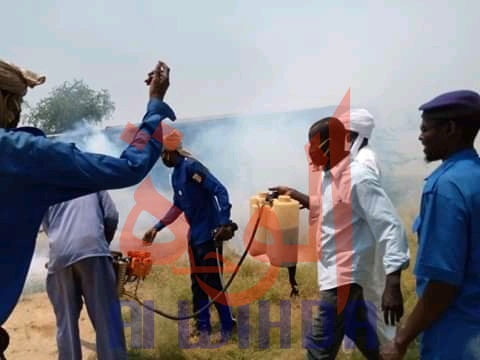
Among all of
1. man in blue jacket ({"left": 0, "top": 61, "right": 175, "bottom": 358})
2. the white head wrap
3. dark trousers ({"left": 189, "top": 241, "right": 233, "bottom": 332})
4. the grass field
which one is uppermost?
the white head wrap

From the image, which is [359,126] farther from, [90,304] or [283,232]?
[283,232]

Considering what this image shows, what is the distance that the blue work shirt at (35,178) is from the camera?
168cm

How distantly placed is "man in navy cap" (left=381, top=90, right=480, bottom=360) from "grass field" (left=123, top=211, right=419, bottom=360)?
223 centimetres

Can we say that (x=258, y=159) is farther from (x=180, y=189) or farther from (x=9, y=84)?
(x=9, y=84)

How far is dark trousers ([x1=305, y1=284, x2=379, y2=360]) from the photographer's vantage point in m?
3.22

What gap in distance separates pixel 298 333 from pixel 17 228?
137 inches

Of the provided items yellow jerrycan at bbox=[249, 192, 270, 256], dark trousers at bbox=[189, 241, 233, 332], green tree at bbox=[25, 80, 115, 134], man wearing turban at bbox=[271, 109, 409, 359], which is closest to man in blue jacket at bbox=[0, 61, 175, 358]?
man wearing turban at bbox=[271, 109, 409, 359]

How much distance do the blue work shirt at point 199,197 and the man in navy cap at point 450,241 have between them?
270 centimetres

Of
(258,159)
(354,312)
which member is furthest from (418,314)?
(258,159)

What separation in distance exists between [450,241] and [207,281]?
3138mm

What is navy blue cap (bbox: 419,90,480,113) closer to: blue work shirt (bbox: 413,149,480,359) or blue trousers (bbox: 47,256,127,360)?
blue work shirt (bbox: 413,149,480,359)

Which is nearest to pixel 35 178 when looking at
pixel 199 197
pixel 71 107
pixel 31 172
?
pixel 31 172

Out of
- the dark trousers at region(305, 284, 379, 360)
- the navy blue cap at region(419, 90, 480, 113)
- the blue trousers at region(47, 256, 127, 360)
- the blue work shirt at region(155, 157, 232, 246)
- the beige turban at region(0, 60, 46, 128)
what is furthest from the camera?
the blue work shirt at region(155, 157, 232, 246)

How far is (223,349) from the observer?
451cm
